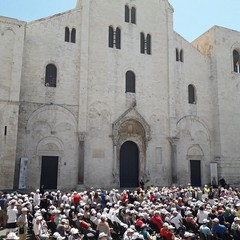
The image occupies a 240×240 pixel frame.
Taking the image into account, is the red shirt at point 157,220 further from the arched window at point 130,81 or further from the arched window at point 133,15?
the arched window at point 133,15

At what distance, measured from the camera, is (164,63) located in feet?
88.9

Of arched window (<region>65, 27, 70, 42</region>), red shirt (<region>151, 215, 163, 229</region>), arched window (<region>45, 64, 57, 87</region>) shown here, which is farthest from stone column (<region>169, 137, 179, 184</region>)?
red shirt (<region>151, 215, 163, 229</region>)

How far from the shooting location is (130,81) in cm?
2575

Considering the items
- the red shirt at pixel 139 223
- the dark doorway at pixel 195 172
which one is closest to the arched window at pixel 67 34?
the dark doorway at pixel 195 172

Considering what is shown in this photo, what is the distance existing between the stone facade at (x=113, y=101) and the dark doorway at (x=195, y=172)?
0.10 m

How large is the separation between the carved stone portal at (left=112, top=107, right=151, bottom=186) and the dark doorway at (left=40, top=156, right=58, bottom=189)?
4.79m

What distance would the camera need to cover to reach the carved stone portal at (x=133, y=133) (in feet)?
79.2

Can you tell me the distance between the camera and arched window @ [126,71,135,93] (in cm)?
2559

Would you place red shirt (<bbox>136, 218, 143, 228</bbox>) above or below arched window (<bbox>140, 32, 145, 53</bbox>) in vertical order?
below

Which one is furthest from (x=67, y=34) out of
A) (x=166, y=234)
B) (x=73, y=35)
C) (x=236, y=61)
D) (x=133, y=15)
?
(x=166, y=234)

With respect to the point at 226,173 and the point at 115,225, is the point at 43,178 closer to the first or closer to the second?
the point at 115,225

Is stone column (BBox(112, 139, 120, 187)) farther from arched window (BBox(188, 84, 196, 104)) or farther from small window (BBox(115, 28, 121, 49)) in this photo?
arched window (BBox(188, 84, 196, 104))

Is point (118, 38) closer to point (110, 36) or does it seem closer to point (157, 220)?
point (110, 36)

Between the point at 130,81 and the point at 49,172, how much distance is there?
10.1m
